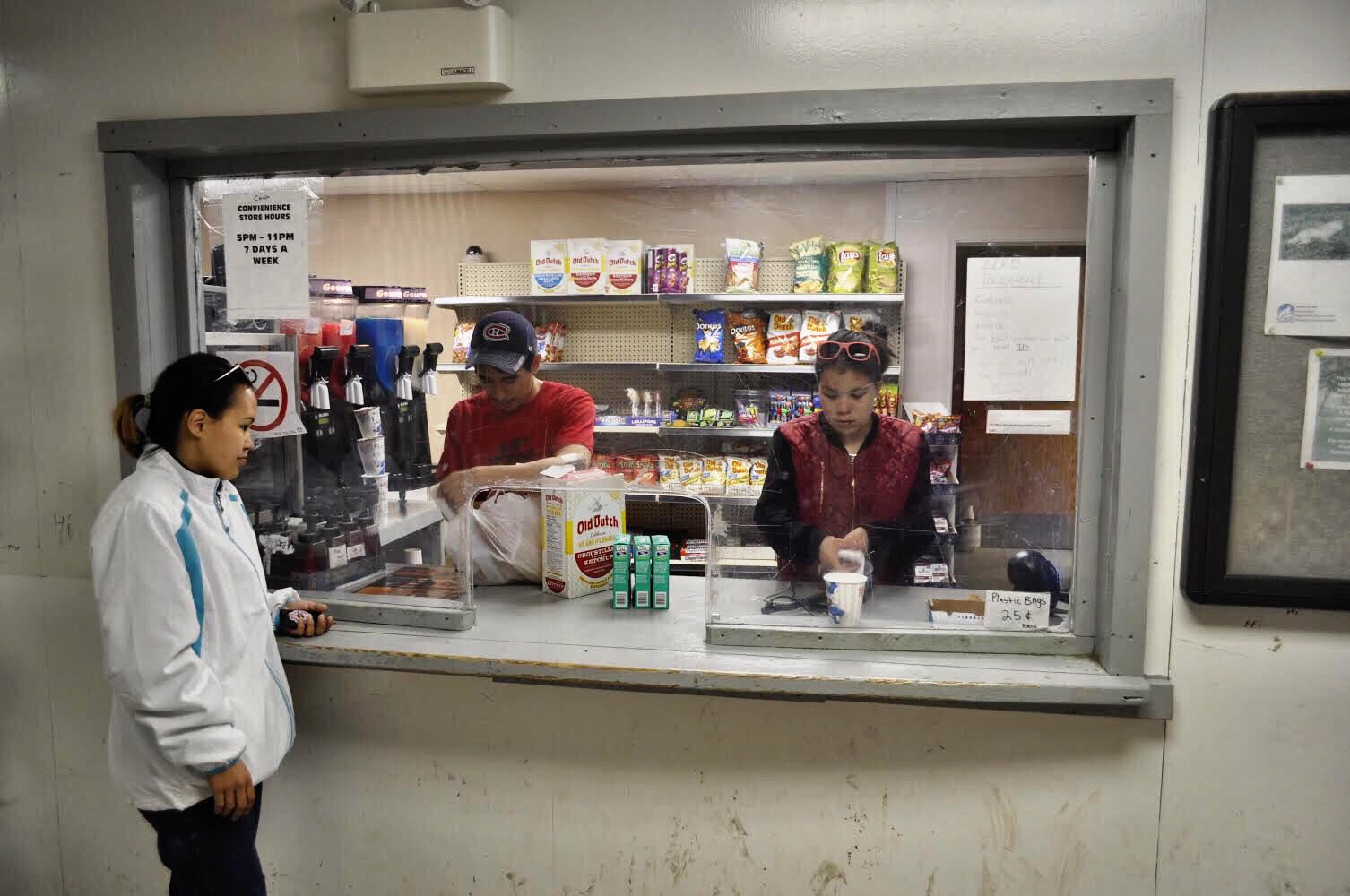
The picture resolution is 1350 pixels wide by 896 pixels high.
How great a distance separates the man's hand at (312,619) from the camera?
210cm

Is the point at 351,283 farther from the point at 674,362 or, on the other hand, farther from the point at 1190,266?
the point at 1190,266

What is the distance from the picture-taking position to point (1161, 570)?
1870 mm

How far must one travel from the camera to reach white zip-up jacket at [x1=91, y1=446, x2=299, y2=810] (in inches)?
64.4

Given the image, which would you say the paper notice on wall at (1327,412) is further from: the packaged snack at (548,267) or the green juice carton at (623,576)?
the packaged snack at (548,267)

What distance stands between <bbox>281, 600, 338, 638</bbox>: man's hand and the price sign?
158cm

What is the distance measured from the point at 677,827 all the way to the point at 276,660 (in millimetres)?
1016

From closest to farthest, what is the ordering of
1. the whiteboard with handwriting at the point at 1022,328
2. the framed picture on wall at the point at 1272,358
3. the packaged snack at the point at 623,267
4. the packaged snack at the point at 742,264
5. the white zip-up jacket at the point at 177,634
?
the white zip-up jacket at the point at 177,634 → the framed picture on wall at the point at 1272,358 → the whiteboard with handwriting at the point at 1022,328 → the packaged snack at the point at 742,264 → the packaged snack at the point at 623,267

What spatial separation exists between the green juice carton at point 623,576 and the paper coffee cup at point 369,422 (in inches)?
29.8

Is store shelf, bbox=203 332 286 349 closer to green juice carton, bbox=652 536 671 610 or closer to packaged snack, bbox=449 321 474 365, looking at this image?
packaged snack, bbox=449 321 474 365

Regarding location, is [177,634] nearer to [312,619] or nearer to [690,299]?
[312,619]

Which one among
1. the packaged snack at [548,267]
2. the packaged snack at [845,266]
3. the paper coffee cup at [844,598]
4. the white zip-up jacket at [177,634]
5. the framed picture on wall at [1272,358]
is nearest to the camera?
the white zip-up jacket at [177,634]

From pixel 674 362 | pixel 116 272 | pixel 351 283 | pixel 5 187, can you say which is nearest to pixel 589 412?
pixel 674 362

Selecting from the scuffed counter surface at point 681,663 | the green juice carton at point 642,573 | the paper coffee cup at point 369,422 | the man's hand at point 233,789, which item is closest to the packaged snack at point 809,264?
the green juice carton at point 642,573

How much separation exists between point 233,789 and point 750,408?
1.43 meters
